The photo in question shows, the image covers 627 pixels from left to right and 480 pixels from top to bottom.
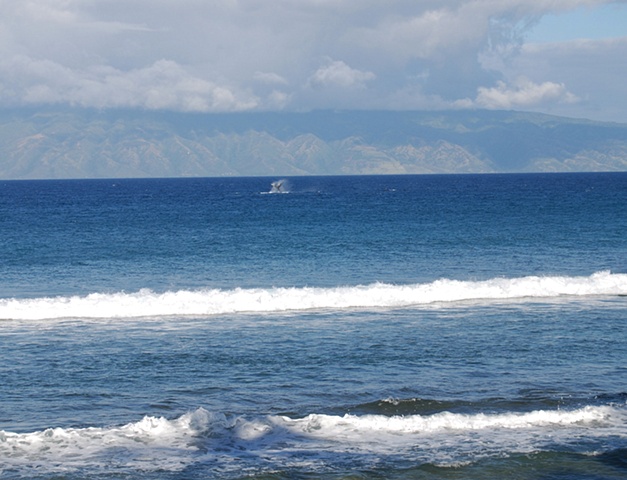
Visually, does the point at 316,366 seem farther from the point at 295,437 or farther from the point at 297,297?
the point at 297,297

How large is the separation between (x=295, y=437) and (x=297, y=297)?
19.2m

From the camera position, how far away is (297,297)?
127 ft

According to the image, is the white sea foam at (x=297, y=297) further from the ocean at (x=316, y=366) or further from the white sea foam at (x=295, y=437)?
the white sea foam at (x=295, y=437)

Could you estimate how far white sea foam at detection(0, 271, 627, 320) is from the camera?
119ft

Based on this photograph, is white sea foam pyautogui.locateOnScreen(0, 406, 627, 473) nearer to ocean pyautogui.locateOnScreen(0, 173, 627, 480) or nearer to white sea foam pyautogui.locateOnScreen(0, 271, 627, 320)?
ocean pyautogui.locateOnScreen(0, 173, 627, 480)

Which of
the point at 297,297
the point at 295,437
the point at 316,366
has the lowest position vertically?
the point at 295,437

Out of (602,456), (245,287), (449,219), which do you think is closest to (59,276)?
(245,287)

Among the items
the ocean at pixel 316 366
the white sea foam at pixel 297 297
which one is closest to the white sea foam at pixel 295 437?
the ocean at pixel 316 366

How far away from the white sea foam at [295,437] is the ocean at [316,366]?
56mm

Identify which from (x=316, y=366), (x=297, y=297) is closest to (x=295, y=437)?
(x=316, y=366)

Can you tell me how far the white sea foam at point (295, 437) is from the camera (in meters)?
18.3

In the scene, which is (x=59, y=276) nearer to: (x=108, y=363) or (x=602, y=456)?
(x=108, y=363)

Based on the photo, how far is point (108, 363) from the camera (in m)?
26.2

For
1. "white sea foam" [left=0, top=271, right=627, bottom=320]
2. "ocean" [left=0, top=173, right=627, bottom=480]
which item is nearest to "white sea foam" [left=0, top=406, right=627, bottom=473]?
"ocean" [left=0, top=173, right=627, bottom=480]
